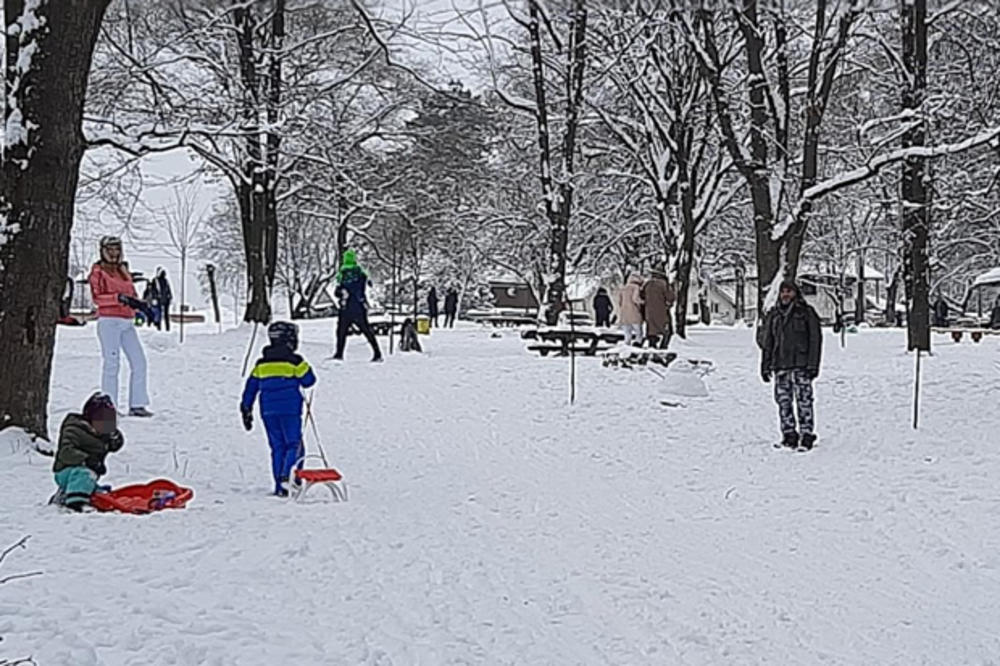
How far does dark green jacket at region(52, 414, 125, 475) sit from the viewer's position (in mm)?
7285

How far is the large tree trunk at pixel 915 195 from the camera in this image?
65.8 ft

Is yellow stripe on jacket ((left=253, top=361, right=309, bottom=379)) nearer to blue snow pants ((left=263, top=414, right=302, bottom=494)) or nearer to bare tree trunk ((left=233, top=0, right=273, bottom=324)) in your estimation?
blue snow pants ((left=263, top=414, right=302, bottom=494))

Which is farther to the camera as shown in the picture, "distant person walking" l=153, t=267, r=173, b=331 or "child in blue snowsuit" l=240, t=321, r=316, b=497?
"distant person walking" l=153, t=267, r=173, b=331

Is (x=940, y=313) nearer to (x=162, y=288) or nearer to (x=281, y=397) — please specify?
(x=162, y=288)

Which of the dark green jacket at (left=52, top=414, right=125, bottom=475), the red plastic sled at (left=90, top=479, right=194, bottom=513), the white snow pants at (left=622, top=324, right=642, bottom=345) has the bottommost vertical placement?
the red plastic sled at (left=90, top=479, right=194, bottom=513)

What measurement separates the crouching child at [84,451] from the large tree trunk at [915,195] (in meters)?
16.3

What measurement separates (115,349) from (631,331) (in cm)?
1454

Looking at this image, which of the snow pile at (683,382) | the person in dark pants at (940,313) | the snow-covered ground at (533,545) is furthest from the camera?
the person in dark pants at (940,313)

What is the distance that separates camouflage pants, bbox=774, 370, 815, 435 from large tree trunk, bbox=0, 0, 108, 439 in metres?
7.27

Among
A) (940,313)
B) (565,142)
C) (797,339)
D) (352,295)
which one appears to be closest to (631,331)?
(565,142)

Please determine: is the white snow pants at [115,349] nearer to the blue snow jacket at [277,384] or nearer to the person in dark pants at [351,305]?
the blue snow jacket at [277,384]

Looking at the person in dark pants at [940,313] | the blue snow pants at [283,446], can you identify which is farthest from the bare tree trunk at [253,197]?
the person in dark pants at [940,313]

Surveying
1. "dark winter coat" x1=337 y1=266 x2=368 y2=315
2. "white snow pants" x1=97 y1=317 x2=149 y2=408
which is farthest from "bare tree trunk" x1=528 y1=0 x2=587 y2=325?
"white snow pants" x1=97 y1=317 x2=149 y2=408

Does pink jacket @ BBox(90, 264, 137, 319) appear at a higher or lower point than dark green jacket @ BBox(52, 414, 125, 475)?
higher
